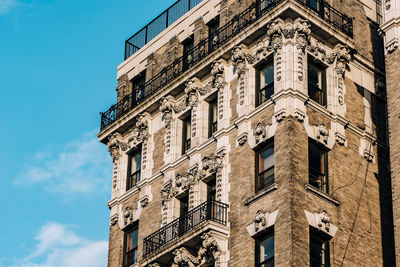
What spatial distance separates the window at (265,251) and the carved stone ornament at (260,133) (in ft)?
15.0

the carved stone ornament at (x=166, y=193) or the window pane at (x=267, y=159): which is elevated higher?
the carved stone ornament at (x=166, y=193)

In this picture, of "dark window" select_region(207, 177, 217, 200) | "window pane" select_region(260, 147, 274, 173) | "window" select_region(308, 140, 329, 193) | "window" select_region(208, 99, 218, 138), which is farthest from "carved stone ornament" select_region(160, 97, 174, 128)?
"window" select_region(308, 140, 329, 193)

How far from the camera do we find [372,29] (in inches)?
2199

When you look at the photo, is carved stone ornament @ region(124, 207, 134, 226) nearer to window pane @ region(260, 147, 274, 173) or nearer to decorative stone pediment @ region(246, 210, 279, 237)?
window pane @ region(260, 147, 274, 173)

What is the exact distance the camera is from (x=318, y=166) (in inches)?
1954

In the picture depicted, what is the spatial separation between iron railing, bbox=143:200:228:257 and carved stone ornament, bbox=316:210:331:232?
4.49 m

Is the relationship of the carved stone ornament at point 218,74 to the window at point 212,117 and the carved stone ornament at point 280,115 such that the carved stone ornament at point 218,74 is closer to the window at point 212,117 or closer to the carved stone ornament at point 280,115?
the window at point 212,117

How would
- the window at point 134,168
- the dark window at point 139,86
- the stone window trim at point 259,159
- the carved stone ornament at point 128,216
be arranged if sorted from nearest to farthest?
the stone window trim at point 259,159 → the carved stone ornament at point 128,216 → the window at point 134,168 → the dark window at point 139,86

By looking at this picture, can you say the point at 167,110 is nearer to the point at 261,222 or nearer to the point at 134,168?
the point at 134,168

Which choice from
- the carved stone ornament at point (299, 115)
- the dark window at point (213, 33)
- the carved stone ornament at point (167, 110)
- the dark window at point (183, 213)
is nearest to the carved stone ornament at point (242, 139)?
the carved stone ornament at point (299, 115)

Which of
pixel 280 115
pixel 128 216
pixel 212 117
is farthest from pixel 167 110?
pixel 280 115

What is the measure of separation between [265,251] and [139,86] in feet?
54.2

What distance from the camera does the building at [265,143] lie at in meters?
48.0

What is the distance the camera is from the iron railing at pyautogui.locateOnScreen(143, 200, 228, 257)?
1966 inches
